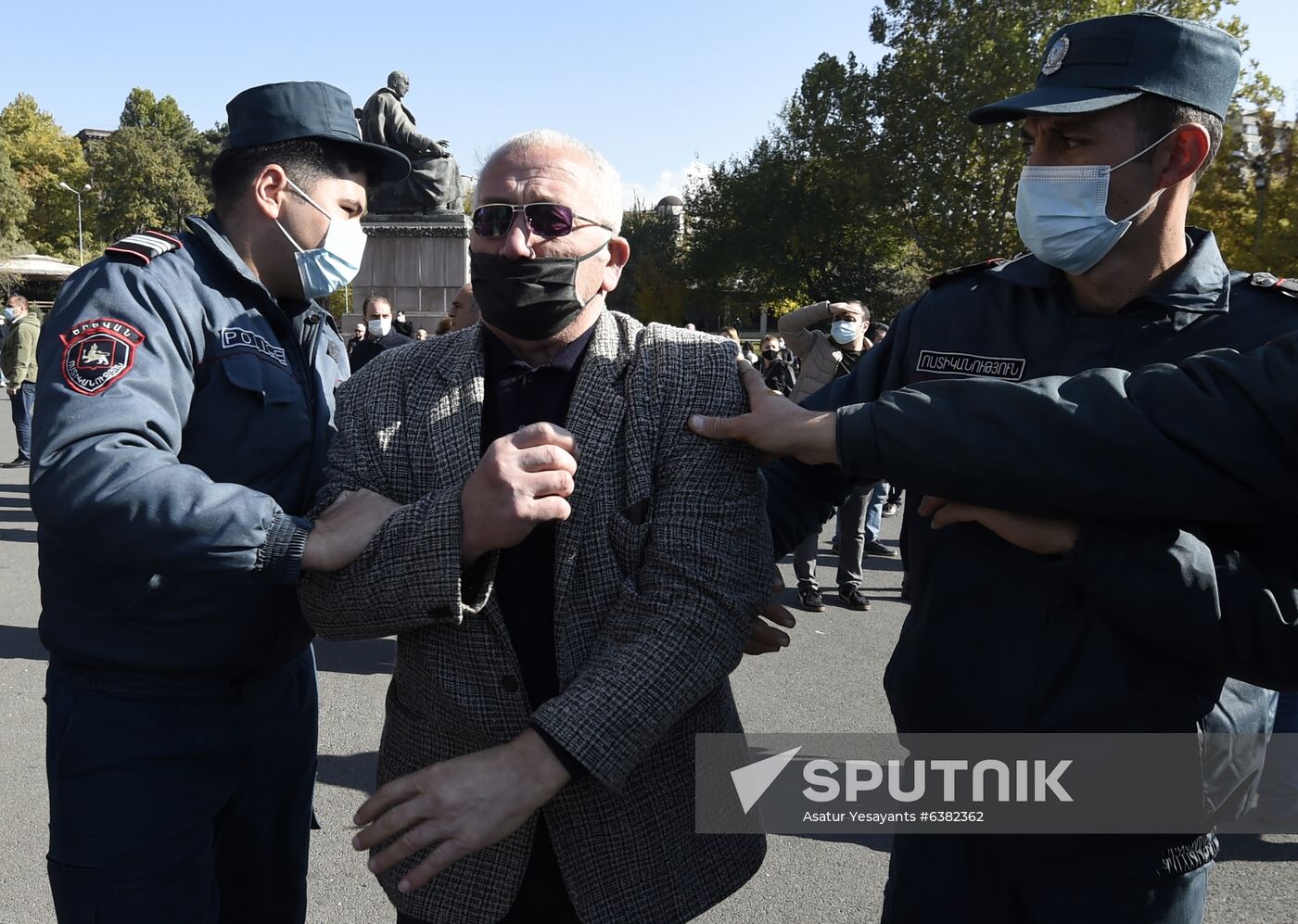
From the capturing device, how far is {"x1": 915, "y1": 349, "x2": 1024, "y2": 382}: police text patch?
1.91 metres

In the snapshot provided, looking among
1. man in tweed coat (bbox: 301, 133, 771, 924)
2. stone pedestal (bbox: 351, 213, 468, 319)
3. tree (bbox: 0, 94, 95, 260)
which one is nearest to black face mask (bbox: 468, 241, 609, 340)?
man in tweed coat (bbox: 301, 133, 771, 924)

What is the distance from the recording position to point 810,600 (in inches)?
287

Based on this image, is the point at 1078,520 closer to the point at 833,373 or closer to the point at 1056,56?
the point at 1056,56

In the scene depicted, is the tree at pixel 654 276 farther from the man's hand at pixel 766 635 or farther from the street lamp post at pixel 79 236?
the man's hand at pixel 766 635

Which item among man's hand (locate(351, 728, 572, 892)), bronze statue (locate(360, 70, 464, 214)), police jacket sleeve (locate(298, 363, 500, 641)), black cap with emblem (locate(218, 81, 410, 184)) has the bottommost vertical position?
man's hand (locate(351, 728, 572, 892))

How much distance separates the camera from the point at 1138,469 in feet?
5.09

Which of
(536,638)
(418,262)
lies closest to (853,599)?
(536,638)

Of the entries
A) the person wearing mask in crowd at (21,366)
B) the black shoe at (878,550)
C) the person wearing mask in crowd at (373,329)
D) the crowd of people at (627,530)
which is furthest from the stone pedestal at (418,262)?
the crowd of people at (627,530)

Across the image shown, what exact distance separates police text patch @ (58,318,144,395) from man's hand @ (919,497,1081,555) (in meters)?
1.50

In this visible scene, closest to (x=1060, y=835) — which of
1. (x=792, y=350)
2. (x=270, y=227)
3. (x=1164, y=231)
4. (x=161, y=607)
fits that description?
(x=1164, y=231)

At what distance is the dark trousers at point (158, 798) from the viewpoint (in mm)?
1957

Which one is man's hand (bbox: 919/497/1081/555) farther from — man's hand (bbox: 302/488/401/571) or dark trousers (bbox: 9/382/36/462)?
dark trousers (bbox: 9/382/36/462)

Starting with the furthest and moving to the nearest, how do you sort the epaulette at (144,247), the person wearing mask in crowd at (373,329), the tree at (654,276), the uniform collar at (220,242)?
the tree at (654,276), the person wearing mask in crowd at (373,329), the uniform collar at (220,242), the epaulette at (144,247)

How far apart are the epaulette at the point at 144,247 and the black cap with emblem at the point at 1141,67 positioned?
5.69 feet
